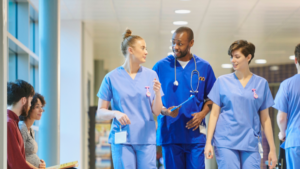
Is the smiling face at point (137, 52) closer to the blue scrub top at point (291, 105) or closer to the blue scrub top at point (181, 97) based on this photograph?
the blue scrub top at point (181, 97)

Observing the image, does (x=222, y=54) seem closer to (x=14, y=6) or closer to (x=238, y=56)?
(x=14, y=6)

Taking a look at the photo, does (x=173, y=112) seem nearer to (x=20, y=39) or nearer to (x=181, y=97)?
(x=181, y=97)

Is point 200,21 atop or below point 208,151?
atop

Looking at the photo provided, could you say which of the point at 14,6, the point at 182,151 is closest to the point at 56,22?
the point at 14,6

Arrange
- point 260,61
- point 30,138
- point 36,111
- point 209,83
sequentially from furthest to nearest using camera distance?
point 260,61 → point 36,111 → point 30,138 → point 209,83

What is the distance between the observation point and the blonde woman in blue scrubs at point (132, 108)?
2.56 meters

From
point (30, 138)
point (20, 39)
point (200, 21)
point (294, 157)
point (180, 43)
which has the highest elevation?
point (200, 21)

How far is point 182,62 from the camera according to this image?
3047 mm

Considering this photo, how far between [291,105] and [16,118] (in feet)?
6.75

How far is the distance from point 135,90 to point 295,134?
4.23 ft

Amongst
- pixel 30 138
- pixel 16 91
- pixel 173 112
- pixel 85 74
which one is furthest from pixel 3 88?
pixel 85 74

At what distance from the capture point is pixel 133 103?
2.64 metres

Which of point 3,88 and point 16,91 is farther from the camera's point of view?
point 16,91

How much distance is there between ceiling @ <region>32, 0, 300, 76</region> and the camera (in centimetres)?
577
